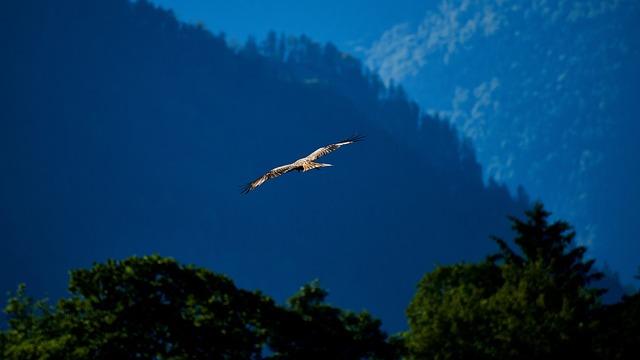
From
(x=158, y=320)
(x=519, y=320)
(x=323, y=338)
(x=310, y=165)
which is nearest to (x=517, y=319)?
(x=519, y=320)

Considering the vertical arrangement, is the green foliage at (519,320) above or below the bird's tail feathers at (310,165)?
above

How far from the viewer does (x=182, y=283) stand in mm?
32719

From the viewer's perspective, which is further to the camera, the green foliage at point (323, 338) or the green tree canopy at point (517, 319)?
the green foliage at point (323, 338)

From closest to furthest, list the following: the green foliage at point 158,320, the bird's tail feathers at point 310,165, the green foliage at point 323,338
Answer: the bird's tail feathers at point 310,165
the green foliage at point 158,320
the green foliage at point 323,338

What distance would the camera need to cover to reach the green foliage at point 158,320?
29922 mm

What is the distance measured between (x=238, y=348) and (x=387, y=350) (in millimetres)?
9761

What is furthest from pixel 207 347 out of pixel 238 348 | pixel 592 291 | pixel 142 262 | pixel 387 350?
pixel 592 291

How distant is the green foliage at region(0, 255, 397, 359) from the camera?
98.2ft

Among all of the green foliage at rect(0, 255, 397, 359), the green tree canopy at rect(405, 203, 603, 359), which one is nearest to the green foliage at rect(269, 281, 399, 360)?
the green foliage at rect(0, 255, 397, 359)

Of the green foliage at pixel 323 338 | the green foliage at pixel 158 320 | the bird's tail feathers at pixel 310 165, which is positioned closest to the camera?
the bird's tail feathers at pixel 310 165

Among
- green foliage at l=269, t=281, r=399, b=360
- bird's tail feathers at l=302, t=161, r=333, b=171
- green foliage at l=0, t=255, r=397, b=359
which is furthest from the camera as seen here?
green foliage at l=269, t=281, r=399, b=360

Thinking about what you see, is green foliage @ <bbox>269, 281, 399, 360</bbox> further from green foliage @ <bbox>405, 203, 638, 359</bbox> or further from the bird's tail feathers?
the bird's tail feathers

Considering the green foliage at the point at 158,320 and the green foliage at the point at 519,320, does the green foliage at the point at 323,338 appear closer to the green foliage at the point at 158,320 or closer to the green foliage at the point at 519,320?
the green foliage at the point at 158,320

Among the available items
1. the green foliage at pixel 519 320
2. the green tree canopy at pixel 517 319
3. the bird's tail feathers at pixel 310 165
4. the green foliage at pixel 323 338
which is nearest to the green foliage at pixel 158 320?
the green foliage at pixel 323 338
